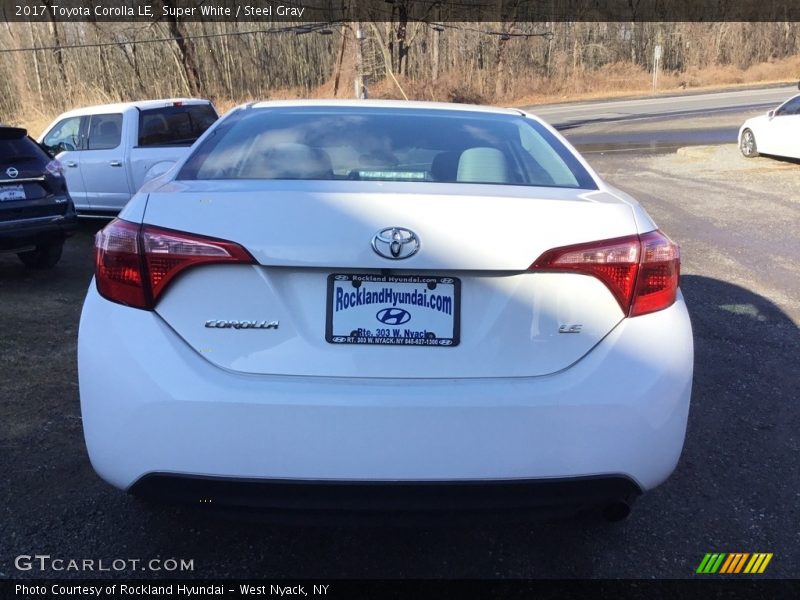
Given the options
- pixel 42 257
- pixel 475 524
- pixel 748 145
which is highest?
pixel 475 524

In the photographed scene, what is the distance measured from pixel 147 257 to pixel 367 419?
832 millimetres

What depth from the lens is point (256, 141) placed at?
3117mm

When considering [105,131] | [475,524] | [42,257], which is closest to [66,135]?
[105,131]

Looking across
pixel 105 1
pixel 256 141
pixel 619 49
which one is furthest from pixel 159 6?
pixel 256 141

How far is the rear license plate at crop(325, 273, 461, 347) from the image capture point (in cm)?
220

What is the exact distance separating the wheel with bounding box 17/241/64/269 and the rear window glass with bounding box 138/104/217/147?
2344mm

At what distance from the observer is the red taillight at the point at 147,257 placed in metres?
2.19

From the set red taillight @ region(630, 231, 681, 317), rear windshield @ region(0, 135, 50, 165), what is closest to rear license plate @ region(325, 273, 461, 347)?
red taillight @ region(630, 231, 681, 317)

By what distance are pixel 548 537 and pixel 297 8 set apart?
3642 centimetres

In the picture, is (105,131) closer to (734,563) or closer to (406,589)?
(406,589)

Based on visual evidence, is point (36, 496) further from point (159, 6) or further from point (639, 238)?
point (159, 6)

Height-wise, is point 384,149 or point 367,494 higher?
point 384,149

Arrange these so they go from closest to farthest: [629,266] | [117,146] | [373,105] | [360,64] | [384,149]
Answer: [629,266] → [384,149] → [373,105] → [117,146] → [360,64]

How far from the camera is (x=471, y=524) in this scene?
7.60ft
